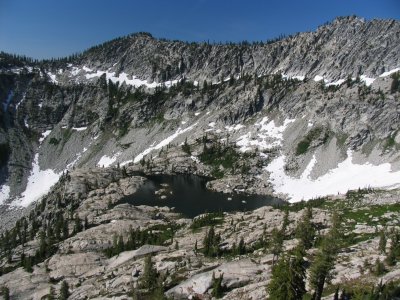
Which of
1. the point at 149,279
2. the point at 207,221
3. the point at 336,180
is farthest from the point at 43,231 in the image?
the point at 336,180

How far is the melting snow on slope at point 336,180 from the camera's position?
158m

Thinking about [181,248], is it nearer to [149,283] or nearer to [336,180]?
[149,283]

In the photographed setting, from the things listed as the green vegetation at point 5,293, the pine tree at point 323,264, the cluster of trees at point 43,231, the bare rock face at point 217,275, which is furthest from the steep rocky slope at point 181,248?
the green vegetation at point 5,293

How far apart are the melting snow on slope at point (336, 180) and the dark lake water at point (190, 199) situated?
1276 centimetres

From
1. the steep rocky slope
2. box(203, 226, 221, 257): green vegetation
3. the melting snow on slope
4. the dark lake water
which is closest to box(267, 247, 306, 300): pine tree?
the steep rocky slope

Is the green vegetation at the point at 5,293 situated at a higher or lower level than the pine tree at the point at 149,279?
lower

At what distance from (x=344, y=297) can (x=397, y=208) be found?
69.6 meters

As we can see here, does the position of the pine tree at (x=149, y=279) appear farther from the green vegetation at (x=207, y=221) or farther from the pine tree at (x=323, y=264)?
the green vegetation at (x=207, y=221)

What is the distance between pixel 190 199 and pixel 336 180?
6552 cm

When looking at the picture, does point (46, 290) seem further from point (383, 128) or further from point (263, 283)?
point (383, 128)

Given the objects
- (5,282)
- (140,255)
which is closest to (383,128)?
(140,255)

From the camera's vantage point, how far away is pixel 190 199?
166 metres

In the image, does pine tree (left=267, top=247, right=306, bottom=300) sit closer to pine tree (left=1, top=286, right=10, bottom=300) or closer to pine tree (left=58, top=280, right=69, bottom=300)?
pine tree (left=58, top=280, right=69, bottom=300)

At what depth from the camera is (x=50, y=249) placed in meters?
116
